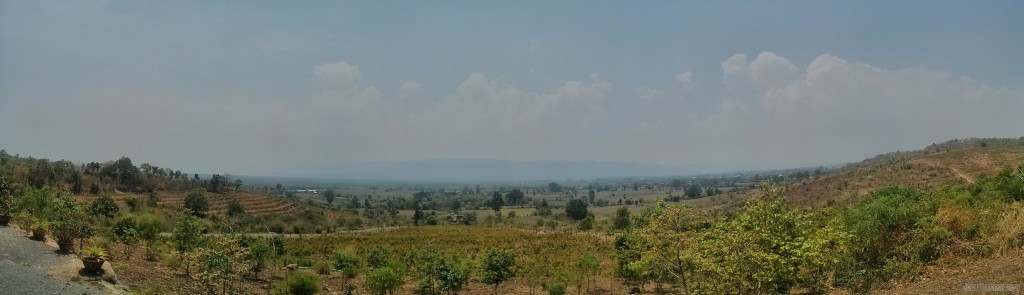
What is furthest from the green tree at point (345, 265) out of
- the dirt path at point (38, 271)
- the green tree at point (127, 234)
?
the dirt path at point (38, 271)

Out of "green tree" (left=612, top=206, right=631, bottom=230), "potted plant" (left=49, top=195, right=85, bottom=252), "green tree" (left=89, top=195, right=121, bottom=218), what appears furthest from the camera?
"green tree" (left=612, top=206, right=631, bottom=230)

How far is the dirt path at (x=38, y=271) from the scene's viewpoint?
516 inches

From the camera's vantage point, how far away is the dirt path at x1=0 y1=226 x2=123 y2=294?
1311 centimetres

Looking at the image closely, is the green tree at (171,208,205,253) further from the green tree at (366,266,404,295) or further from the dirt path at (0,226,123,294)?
the green tree at (366,266,404,295)

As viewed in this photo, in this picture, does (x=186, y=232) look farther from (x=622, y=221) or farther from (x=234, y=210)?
(x=234, y=210)

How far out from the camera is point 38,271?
14906mm

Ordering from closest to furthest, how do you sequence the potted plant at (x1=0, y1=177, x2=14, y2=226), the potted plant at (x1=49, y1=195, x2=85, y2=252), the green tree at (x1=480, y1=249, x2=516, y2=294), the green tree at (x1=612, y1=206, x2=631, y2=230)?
1. the potted plant at (x1=49, y1=195, x2=85, y2=252)
2. the green tree at (x1=480, y1=249, x2=516, y2=294)
3. the potted plant at (x1=0, y1=177, x2=14, y2=226)
4. the green tree at (x1=612, y1=206, x2=631, y2=230)

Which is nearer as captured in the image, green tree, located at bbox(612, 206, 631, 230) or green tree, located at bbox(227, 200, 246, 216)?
green tree, located at bbox(612, 206, 631, 230)

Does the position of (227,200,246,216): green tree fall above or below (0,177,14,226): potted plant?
below

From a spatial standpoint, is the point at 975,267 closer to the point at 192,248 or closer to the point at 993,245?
the point at 993,245

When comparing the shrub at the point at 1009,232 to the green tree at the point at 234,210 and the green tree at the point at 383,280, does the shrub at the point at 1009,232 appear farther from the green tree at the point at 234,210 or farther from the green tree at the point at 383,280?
the green tree at the point at 234,210

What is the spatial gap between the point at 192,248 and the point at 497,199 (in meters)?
122

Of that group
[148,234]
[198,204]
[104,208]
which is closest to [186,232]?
[148,234]

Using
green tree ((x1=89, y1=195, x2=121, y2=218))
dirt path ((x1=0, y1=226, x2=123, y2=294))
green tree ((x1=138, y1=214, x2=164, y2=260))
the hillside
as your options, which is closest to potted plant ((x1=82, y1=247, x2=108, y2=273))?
dirt path ((x1=0, y1=226, x2=123, y2=294))
